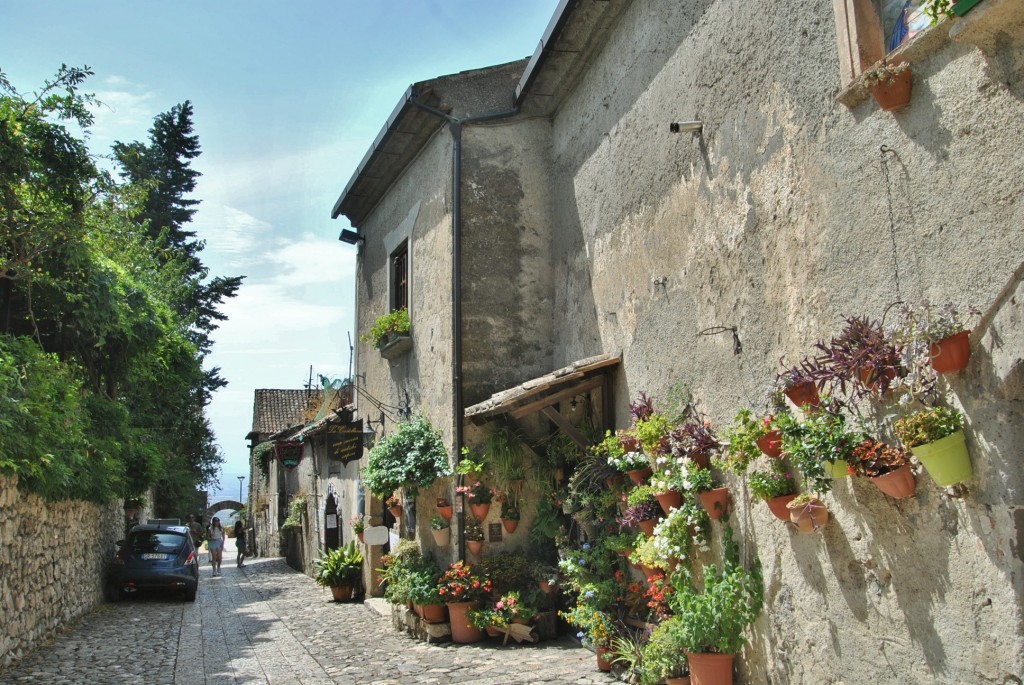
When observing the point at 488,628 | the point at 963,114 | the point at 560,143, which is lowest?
the point at 488,628

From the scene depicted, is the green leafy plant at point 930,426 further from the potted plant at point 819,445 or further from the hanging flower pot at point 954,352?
the potted plant at point 819,445

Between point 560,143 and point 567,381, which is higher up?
point 560,143

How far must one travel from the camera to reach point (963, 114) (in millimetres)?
3844

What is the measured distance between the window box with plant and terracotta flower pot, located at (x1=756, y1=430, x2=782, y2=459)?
6708mm

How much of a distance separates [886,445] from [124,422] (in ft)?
39.7

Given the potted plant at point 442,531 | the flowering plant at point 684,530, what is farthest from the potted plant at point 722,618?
the potted plant at point 442,531

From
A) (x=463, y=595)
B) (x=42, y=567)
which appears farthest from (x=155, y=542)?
(x=463, y=595)

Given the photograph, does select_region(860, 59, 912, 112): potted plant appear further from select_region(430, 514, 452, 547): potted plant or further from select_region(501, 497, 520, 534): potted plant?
select_region(430, 514, 452, 547): potted plant

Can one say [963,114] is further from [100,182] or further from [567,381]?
[100,182]

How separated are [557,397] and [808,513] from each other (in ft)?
11.0

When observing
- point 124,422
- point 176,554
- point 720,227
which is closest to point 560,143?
point 720,227

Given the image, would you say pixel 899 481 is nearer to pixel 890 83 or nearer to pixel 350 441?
pixel 890 83

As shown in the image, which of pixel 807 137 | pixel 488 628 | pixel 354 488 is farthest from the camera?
pixel 354 488

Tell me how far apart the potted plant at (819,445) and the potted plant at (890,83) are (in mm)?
1665
